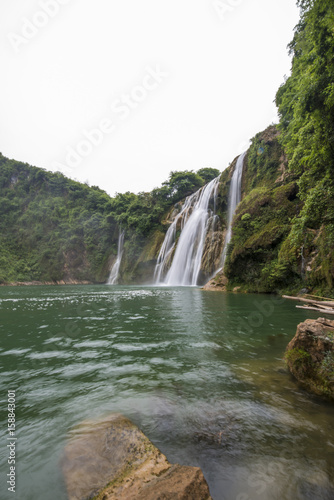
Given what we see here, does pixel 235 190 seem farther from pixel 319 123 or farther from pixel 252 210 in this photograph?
pixel 319 123

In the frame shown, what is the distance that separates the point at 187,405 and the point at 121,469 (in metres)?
1.20

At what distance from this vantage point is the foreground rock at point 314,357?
3.24m

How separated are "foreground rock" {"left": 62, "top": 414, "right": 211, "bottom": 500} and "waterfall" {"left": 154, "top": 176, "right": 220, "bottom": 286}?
2541 cm

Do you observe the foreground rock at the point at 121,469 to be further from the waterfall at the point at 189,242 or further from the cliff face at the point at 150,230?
the waterfall at the point at 189,242

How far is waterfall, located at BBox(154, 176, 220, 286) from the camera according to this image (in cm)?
2845

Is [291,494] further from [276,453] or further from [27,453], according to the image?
[27,453]

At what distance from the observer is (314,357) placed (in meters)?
3.49

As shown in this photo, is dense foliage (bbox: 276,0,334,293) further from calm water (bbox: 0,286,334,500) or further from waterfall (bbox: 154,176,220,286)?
waterfall (bbox: 154,176,220,286)

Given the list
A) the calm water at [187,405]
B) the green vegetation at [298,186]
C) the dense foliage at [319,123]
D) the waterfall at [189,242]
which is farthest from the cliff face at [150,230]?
the calm water at [187,405]

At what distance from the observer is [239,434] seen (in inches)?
93.8

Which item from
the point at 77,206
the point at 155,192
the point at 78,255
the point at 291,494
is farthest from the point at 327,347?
the point at 77,206

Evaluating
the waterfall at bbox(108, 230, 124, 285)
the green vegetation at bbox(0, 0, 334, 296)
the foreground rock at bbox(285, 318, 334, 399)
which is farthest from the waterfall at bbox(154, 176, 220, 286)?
the foreground rock at bbox(285, 318, 334, 399)

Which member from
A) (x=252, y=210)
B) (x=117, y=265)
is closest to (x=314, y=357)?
(x=252, y=210)

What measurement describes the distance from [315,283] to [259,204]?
858 cm
